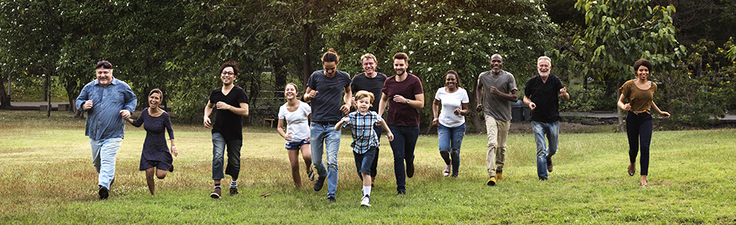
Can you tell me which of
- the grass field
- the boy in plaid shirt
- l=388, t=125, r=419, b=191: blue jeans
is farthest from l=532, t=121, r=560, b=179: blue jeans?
the boy in plaid shirt

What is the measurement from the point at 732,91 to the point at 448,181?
18.3 metres

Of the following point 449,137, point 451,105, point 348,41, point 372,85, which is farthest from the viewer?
point 348,41

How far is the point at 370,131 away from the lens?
25.7 feet

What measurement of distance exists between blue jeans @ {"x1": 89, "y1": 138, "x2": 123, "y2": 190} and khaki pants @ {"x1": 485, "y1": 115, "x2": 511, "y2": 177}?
518 centimetres

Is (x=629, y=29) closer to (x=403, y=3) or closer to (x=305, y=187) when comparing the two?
(x=403, y=3)

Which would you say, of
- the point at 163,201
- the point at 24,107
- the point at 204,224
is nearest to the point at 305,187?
the point at 163,201

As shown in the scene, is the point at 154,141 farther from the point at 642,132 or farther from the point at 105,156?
the point at 642,132

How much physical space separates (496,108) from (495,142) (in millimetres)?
512

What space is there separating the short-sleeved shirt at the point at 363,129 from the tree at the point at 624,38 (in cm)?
918

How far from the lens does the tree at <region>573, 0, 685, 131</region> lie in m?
15.5

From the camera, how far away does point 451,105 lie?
966cm

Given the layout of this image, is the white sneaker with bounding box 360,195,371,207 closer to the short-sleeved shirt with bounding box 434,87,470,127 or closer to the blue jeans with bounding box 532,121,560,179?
the short-sleeved shirt with bounding box 434,87,470,127

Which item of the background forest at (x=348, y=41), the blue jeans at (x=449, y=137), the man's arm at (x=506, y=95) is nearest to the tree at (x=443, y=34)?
the background forest at (x=348, y=41)

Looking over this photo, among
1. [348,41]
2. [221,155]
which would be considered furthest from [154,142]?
[348,41]
